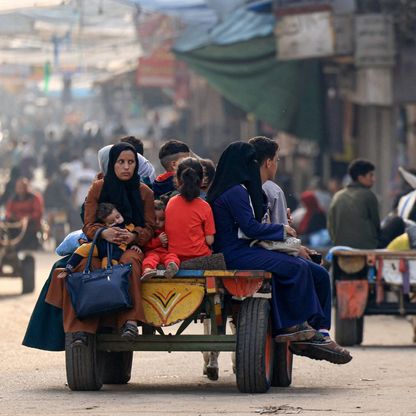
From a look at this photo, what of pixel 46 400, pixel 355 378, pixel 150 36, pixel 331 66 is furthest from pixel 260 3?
pixel 46 400

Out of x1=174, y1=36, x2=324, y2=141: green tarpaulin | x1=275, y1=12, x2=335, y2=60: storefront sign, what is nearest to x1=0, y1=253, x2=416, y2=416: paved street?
x1=275, y1=12, x2=335, y2=60: storefront sign

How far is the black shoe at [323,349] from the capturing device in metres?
10.7

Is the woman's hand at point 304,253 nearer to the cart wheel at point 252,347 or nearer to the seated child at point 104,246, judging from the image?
the cart wheel at point 252,347

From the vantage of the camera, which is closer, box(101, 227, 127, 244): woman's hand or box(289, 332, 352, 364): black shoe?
box(101, 227, 127, 244): woman's hand

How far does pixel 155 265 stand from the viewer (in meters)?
10.3

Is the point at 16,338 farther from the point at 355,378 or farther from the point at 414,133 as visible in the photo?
the point at 414,133

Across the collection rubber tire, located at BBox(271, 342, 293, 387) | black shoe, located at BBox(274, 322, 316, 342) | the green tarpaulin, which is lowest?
rubber tire, located at BBox(271, 342, 293, 387)

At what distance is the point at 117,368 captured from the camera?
11.2 metres

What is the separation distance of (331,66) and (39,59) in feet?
29.5

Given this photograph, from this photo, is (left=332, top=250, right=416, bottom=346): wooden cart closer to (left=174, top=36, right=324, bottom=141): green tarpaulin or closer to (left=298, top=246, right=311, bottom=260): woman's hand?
(left=298, top=246, right=311, bottom=260): woman's hand

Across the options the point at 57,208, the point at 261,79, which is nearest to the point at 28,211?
the point at 261,79

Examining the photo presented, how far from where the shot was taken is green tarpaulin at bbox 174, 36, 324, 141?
2397cm

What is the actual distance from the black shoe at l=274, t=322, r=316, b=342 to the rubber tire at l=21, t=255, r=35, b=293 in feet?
35.0

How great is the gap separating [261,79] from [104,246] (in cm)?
1408
